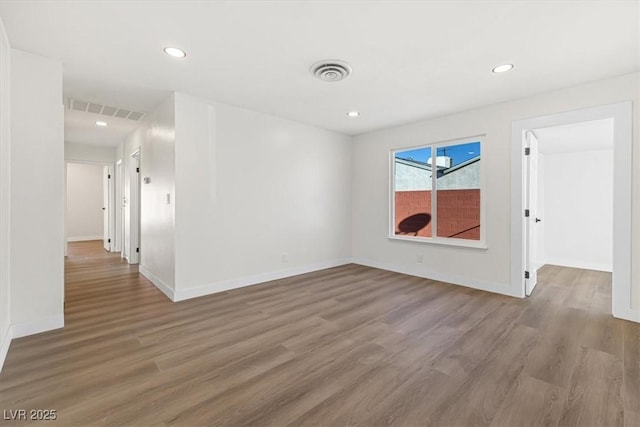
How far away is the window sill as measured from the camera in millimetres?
3958

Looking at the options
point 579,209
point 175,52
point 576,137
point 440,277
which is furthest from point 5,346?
point 579,209

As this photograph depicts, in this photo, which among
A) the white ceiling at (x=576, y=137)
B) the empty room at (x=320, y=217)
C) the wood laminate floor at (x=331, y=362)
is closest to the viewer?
the wood laminate floor at (x=331, y=362)

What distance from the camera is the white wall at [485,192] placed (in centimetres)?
310

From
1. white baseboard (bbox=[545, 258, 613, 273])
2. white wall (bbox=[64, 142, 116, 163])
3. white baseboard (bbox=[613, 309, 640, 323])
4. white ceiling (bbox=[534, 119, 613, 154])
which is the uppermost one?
white wall (bbox=[64, 142, 116, 163])

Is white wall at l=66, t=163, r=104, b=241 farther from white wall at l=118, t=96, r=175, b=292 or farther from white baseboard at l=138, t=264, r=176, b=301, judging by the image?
white baseboard at l=138, t=264, r=176, b=301

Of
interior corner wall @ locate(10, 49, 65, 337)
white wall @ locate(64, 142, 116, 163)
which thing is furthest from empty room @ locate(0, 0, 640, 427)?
white wall @ locate(64, 142, 116, 163)

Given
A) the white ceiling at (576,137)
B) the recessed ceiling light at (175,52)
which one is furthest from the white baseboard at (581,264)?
the recessed ceiling light at (175,52)

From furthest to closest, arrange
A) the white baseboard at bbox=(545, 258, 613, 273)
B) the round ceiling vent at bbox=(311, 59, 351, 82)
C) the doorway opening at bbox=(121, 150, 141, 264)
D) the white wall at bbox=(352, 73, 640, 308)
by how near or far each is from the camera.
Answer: the doorway opening at bbox=(121, 150, 141, 264), the white baseboard at bbox=(545, 258, 613, 273), the white wall at bbox=(352, 73, 640, 308), the round ceiling vent at bbox=(311, 59, 351, 82)

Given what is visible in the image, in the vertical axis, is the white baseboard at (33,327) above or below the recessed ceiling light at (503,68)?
below

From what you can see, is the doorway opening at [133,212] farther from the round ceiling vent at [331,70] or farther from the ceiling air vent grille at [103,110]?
the round ceiling vent at [331,70]

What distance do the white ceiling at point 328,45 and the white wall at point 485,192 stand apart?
211 mm

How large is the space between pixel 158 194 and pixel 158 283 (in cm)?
126

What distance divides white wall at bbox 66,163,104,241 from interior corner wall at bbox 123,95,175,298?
5.64 m

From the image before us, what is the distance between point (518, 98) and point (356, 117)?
2.13m
